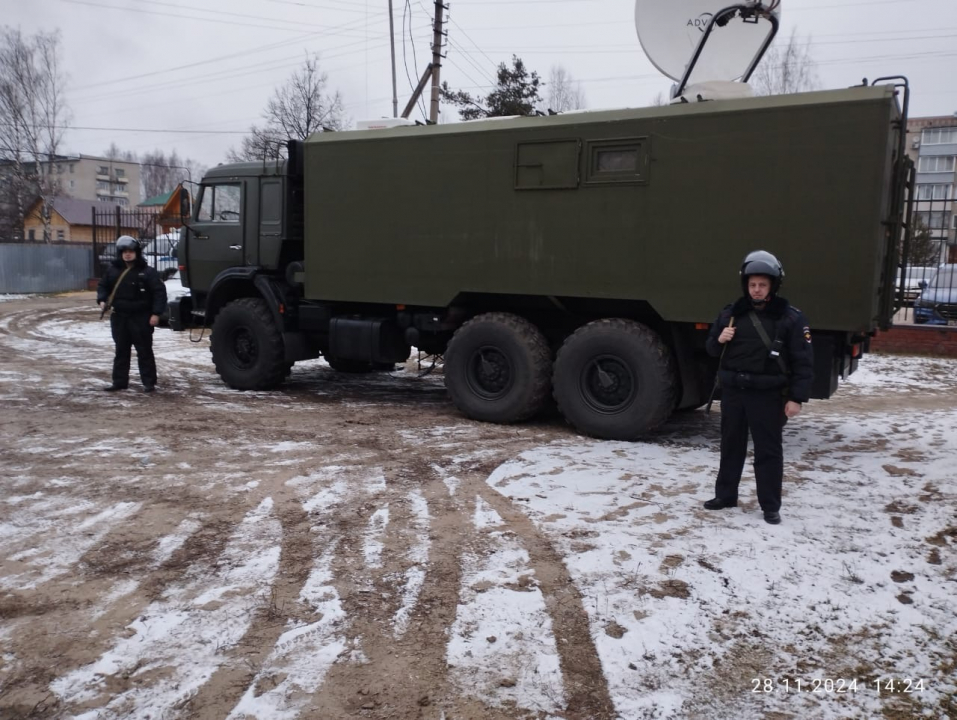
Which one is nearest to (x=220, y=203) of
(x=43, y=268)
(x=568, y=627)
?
(x=568, y=627)

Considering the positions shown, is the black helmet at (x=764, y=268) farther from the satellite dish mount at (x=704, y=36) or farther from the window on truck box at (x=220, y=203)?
the window on truck box at (x=220, y=203)

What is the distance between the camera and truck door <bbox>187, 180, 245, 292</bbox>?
33.0 feet

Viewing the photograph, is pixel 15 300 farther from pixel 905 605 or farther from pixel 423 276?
pixel 905 605

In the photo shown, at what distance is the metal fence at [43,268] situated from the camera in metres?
27.4

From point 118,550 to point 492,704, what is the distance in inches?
104

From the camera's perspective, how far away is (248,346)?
10.1m

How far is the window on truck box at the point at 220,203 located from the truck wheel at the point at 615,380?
5.05 m

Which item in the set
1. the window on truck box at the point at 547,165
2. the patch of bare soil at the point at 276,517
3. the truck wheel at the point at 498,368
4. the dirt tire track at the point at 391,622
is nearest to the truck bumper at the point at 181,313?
the patch of bare soil at the point at 276,517

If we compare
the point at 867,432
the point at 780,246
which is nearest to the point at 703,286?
the point at 780,246

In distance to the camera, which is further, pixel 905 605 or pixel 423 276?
pixel 423 276

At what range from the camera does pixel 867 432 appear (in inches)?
315

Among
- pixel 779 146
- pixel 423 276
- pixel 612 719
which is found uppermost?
pixel 779 146

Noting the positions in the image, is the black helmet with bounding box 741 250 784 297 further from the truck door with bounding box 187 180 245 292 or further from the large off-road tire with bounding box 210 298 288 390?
the truck door with bounding box 187 180 245 292

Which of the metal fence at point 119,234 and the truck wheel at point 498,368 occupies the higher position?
the metal fence at point 119,234
